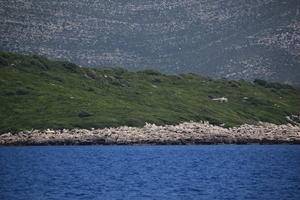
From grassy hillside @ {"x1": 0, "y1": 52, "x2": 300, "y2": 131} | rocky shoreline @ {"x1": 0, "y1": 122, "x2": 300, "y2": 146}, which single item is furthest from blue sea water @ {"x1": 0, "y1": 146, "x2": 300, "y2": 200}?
grassy hillside @ {"x1": 0, "y1": 52, "x2": 300, "y2": 131}

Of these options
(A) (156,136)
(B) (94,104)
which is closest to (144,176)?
(A) (156,136)

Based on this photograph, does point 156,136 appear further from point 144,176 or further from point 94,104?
point 144,176

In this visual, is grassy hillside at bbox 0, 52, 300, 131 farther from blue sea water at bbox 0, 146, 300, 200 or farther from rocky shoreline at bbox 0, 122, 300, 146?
blue sea water at bbox 0, 146, 300, 200

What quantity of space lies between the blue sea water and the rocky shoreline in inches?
918

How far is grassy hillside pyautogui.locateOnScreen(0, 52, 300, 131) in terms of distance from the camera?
→ 142750 mm

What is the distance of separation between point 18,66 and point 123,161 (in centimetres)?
11629

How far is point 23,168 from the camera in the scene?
7325cm

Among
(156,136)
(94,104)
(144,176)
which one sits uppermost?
(94,104)

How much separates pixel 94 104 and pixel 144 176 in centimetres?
9731

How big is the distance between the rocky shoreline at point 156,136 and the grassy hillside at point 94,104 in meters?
5.94

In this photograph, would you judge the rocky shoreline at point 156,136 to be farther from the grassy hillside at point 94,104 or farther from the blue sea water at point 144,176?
the blue sea water at point 144,176

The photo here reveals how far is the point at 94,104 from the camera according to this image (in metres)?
161

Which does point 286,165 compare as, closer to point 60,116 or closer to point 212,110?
point 60,116

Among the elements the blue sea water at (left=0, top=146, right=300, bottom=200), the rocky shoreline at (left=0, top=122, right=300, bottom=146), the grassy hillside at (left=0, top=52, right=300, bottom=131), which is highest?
the grassy hillside at (left=0, top=52, right=300, bottom=131)
